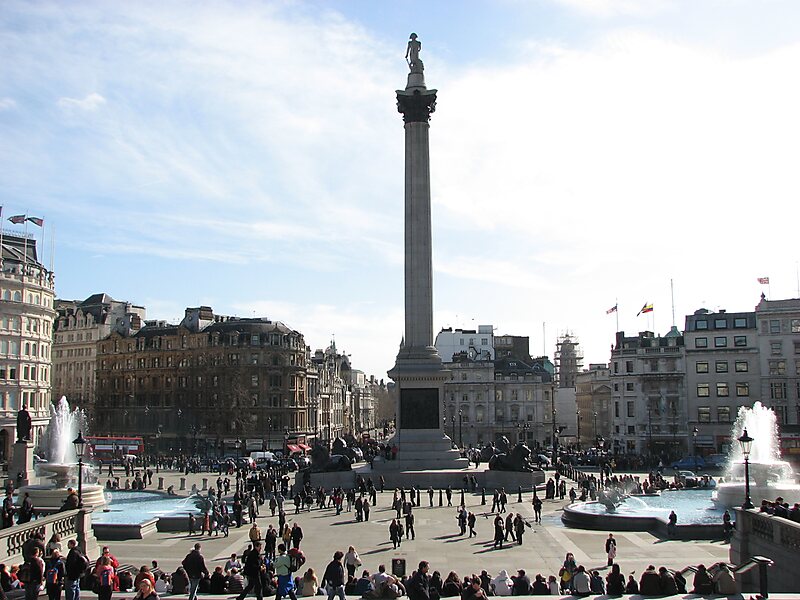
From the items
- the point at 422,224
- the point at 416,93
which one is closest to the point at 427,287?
the point at 422,224

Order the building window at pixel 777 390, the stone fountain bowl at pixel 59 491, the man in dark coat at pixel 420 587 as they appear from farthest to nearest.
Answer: the building window at pixel 777 390
the stone fountain bowl at pixel 59 491
the man in dark coat at pixel 420 587

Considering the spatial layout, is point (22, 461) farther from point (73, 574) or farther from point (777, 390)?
point (777, 390)

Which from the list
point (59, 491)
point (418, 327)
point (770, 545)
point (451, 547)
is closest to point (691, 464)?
point (418, 327)

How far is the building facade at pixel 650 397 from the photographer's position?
8794 centimetres

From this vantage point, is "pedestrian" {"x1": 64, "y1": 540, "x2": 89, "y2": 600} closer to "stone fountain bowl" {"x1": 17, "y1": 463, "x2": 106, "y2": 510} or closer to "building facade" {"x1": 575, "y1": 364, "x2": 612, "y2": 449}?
"stone fountain bowl" {"x1": 17, "y1": 463, "x2": 106, "y2": 510}

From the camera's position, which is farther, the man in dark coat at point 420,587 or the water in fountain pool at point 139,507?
the water in fountain pool at point 139,507

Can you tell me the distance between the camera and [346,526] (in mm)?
37750

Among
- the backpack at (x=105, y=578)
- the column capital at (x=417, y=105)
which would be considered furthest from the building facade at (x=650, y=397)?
the backpack at (x=105, y=578)

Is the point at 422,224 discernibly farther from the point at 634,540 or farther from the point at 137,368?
the point at 137,368

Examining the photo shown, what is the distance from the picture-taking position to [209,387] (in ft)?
327

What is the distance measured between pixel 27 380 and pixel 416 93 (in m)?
47.1

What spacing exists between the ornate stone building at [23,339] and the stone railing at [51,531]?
53.7 meters

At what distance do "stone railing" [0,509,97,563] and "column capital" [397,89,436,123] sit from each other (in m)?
46.5

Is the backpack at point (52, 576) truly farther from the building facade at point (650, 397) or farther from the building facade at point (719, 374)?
the building facade at point (719, 374)
